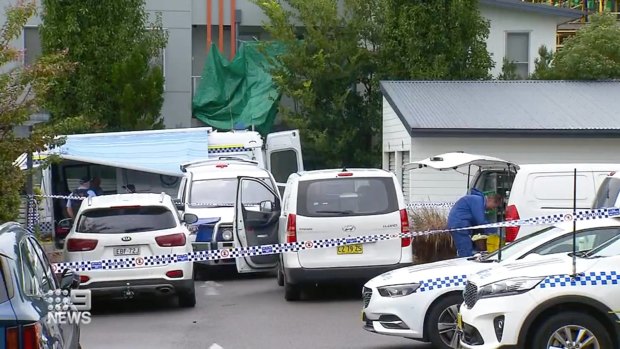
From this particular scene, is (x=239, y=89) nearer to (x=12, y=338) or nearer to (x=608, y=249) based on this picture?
(x=608, y=249)

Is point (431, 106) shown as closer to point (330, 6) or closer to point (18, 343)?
point (330, 6)

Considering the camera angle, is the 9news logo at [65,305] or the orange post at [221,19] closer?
the 9news logo at [65,305]

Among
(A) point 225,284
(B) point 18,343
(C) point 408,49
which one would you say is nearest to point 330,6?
(C) point 408,49

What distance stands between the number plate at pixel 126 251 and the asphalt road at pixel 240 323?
895 mm

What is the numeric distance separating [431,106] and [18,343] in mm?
19684

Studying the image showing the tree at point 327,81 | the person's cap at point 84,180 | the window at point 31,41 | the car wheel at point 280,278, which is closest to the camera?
the car wheel at point 280,278

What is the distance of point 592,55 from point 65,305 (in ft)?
78.2

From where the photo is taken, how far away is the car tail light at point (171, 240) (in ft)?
48.6

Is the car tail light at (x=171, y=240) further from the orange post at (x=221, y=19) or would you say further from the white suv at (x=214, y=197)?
the orange post at (x=221, y=19)

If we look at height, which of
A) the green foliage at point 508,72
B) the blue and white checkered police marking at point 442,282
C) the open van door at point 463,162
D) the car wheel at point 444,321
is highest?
the green foliage at point 508,72

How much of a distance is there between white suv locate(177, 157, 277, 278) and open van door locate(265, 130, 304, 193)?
11.8ft

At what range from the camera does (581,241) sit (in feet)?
35.1

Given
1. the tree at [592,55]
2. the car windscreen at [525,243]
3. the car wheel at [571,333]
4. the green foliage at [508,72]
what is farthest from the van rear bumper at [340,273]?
the green foliage at [508,72]

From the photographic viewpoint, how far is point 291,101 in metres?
33.3
